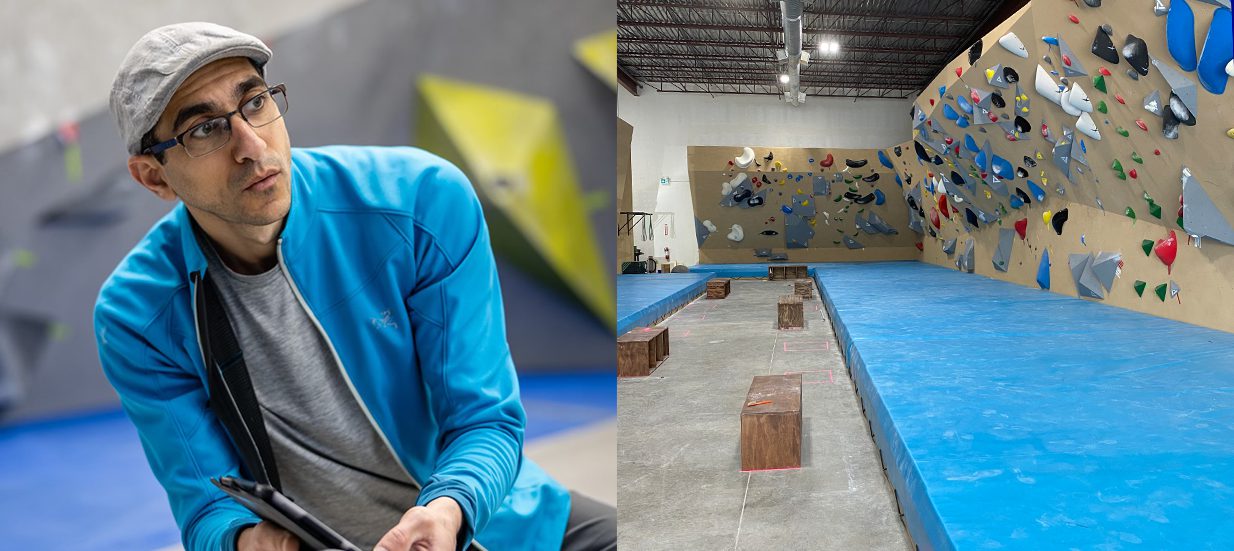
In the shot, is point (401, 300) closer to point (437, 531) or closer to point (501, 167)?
point (437, 531)

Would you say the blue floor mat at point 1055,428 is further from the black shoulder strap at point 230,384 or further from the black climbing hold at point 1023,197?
the black climbing hold at point 1023,197

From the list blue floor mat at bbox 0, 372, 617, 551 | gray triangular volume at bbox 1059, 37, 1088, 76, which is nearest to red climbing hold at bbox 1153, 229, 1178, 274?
gray triangular volume at bbox 1059, 37, 1088, 76

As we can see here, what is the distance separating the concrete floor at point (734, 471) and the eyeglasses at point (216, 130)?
2105 mm

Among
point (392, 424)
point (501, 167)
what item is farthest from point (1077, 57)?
point (392, 424)

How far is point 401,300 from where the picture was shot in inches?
46.1

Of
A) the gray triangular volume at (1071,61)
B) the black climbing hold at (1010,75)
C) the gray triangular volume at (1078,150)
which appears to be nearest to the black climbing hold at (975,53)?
the black climbing hold at (1010,75)

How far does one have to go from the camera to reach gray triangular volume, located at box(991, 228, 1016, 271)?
921 cm

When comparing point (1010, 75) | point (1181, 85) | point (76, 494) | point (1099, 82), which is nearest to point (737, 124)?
point (1010, 75)

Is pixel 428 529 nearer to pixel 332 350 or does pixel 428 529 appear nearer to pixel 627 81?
pixel 332 350

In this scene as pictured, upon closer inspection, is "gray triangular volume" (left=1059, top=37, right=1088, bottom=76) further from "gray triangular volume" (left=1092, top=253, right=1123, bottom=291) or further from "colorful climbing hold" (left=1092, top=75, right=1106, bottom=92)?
"gray triangular volume" (left=1092, top=253, right=1123, bottom=291)

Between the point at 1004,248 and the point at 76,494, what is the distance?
975 centimetres

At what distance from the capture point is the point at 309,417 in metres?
1.17

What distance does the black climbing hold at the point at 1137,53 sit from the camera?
433 cm

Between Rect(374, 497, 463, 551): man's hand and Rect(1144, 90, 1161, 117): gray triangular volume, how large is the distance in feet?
16.9
